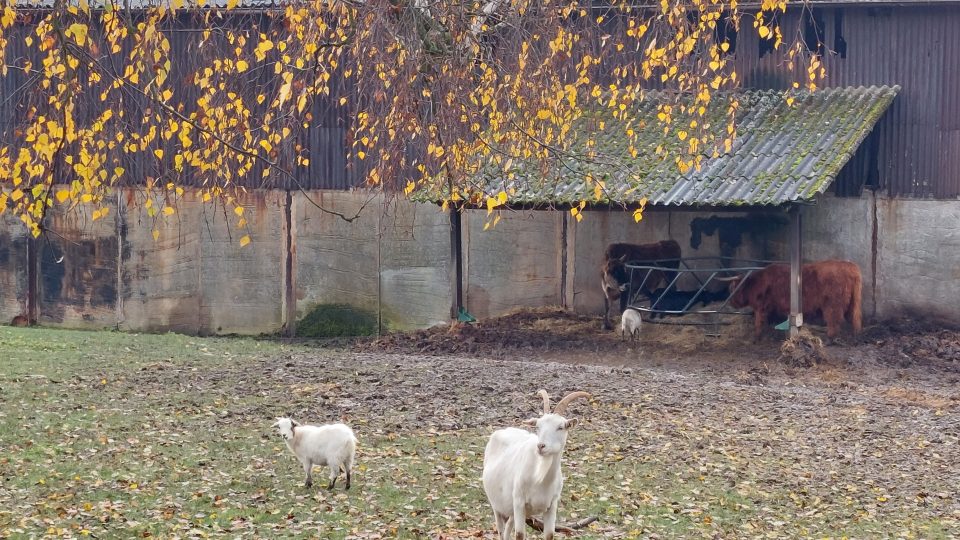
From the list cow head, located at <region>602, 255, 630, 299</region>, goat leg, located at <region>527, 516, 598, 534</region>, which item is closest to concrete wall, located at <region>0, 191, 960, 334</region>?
cow head, located at <region>602, 255, 630, 299</region>


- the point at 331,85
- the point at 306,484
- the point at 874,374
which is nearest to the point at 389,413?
the point at 306,484

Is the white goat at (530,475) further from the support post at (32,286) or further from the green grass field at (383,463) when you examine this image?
the support post at (32,286)

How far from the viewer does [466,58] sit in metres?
10.1

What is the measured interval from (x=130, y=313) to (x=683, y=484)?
14249 mm

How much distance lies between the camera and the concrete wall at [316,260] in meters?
20.3

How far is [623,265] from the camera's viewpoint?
63.4 ft

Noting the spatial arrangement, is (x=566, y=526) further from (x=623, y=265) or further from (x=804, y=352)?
(x=623, y=265)

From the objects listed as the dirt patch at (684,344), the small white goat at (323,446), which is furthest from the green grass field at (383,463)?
the dirt patch at (684,344)

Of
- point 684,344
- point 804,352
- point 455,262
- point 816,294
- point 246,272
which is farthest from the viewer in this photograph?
point 246,272

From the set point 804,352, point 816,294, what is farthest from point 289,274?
point 804,352

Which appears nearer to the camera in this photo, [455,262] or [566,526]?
[566,526]

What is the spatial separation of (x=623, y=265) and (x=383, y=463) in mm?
9795

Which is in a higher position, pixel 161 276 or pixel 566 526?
pixel 161 276

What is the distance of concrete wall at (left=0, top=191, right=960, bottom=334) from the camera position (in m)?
20.3
